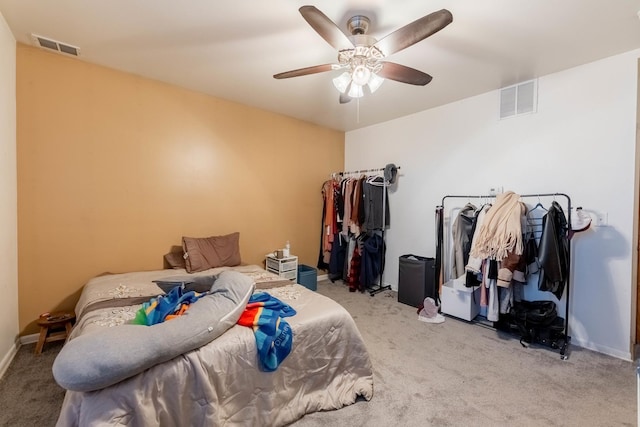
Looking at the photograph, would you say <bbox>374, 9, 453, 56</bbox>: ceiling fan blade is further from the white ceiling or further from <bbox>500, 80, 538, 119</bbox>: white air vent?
<bbox>500, 80, 538, 119</bbox>: white air vent

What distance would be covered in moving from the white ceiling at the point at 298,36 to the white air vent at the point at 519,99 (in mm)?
90

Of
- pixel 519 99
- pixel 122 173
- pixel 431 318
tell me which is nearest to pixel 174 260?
pixel 122 173

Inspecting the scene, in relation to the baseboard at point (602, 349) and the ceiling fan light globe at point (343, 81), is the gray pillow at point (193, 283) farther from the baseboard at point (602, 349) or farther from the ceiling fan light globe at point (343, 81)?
the baseboard at point (602, 349)

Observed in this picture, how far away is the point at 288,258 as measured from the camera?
152 inches

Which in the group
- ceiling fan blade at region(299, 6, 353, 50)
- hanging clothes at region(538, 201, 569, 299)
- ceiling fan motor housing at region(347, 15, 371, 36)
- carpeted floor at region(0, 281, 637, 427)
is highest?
ceiling fan motor housing at region(347, 15, 371, 36)

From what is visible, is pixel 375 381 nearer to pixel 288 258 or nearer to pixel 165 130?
pixel 288 258

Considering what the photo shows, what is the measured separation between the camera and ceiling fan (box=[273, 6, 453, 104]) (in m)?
1.55

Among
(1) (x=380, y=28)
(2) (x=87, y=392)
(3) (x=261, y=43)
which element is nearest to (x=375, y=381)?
(2) (x=87, y=392)

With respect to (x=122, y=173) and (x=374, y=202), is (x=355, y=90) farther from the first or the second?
(x=122, y=173)

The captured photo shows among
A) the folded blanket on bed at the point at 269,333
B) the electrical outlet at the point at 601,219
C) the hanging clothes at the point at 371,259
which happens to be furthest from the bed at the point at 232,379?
the electrical outlet at the point at 601,219

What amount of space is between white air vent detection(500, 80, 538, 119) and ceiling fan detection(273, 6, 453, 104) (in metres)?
1.53

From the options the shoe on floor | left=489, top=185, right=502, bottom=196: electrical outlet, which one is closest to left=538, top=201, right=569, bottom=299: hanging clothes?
left=489, top=185, right=502, bottom=196: electrical outlet

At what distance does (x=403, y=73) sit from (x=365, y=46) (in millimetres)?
370

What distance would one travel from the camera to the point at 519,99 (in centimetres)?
296
